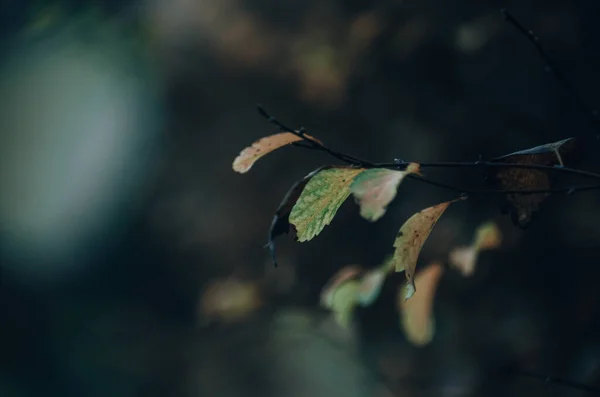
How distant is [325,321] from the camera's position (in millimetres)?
1361

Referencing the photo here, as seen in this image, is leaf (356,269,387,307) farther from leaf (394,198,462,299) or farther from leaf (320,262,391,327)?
leaf (394,198,462,299)

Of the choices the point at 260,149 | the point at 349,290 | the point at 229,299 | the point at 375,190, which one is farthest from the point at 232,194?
the point at 375,190

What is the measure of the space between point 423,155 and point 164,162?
726mm

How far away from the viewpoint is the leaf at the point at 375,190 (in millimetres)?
342

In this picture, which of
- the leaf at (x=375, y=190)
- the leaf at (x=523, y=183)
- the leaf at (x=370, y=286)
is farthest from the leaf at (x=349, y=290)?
the leaf at (x=375, y=190)

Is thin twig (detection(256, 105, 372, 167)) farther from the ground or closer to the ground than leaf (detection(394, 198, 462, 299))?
farther from the ground

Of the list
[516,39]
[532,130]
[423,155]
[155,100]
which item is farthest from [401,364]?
[155,100]

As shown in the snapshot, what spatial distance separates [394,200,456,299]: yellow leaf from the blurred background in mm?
599

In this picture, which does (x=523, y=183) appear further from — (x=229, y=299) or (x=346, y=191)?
(x=229, y=299)

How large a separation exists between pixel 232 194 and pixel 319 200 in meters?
1.05

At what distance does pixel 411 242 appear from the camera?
438 millimetres

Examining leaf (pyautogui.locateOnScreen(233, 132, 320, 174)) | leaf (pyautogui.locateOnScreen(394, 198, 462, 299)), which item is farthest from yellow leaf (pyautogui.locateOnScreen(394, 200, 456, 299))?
leaf (pyautogui.locateOnScreen(233, 132, 320, 174))

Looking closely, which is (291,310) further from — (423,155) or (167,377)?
(423,155)

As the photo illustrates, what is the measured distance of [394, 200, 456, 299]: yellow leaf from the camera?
429mm
